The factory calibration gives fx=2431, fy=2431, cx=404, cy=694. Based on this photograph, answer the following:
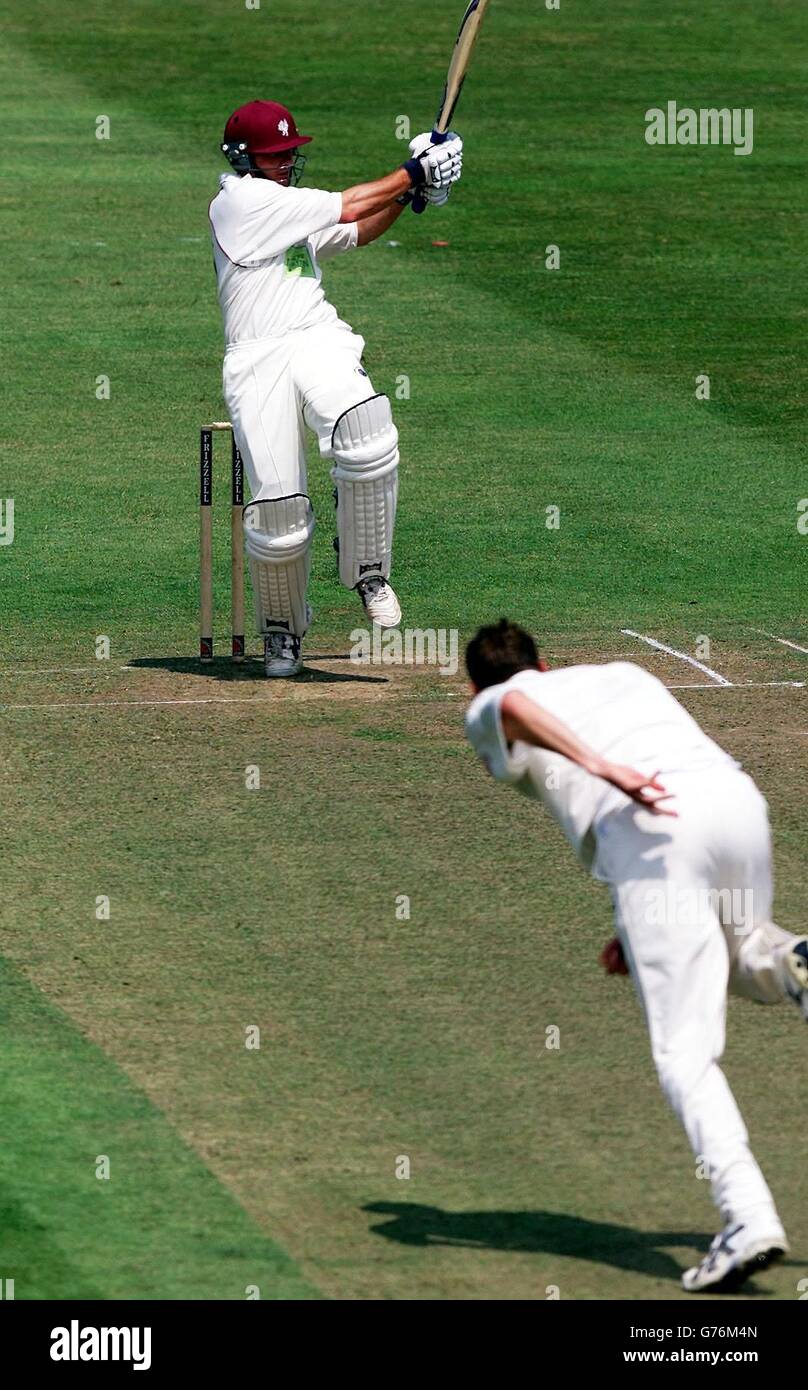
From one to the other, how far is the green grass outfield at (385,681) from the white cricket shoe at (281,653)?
0.43ft

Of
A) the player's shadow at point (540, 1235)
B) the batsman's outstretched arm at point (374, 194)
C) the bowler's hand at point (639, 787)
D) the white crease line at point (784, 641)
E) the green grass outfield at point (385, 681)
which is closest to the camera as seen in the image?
the bowler's hand at point (639, 787)

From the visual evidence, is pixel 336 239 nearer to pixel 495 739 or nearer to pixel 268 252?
pixel 268 252

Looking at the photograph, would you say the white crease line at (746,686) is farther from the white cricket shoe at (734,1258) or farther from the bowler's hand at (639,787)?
the white cricket shoe at (734,1258)

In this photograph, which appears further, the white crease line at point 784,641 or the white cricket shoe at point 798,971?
the white crease line at point 784,641

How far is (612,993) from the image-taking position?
7945 millimetres

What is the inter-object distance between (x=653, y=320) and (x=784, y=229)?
2914 mm

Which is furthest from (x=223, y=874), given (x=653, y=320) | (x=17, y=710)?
(x=653, y=320)

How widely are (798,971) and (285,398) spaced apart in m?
5.61

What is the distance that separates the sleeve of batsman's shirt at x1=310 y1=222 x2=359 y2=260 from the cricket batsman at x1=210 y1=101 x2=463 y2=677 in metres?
0.01

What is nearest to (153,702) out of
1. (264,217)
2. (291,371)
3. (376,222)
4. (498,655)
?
(291,371)

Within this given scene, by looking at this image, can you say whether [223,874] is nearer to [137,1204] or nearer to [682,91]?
[137,1204]

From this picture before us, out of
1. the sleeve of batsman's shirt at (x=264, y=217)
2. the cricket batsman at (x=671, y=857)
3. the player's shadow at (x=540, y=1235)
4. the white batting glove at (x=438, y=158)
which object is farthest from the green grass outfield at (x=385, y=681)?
the white batting glove at (x=438, y=158)

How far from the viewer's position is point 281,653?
1155 centimetres

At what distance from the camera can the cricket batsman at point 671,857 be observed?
5910 mm
